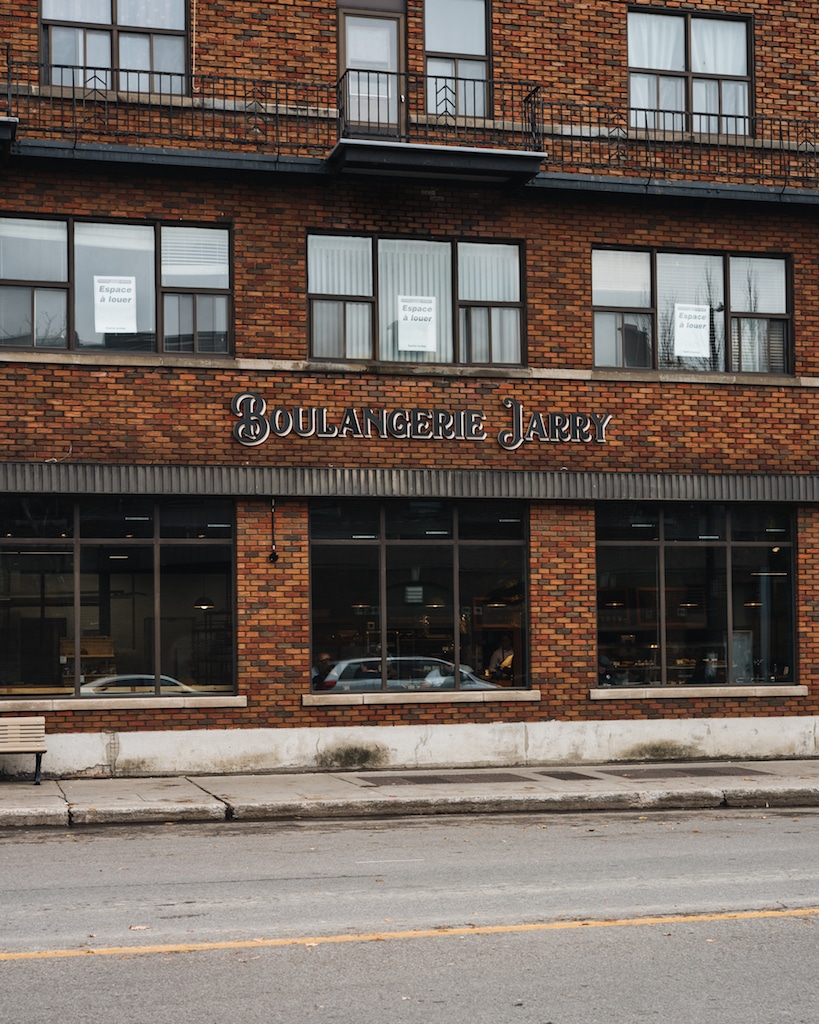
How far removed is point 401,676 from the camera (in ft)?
58.1

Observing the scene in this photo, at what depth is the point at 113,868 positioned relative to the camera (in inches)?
422

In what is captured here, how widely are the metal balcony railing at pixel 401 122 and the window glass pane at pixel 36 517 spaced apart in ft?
14.3

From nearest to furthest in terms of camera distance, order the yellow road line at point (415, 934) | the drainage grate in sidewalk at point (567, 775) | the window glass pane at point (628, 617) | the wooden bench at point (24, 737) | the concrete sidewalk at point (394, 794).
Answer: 1. the yellow road line at point (415, 934)
2. the concrete sidewalk at point (394, 794)
3. the wooden bench at point (24, 737)
4. the drainage grate in sidewalk at point (567, 775)
5. the window glass pane at point (628, 617)

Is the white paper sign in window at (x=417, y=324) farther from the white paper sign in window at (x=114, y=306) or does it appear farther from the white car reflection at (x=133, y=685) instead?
the white car reflection at (x=133, y=685)

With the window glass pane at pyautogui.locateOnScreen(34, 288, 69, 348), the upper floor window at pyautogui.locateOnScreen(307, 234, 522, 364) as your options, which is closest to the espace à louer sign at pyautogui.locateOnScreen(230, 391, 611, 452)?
the upper floor window at pyautogui.locateOnScreen(307, 234, 522, 364)

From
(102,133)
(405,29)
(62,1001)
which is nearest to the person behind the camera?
(62,1001)

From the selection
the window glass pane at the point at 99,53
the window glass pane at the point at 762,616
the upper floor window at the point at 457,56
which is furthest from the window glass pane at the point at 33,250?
the window glass pane at the point at 762,616

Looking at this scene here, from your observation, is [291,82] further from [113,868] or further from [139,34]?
[113,868]

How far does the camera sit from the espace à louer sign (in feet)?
56.2

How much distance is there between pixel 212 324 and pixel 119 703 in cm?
479

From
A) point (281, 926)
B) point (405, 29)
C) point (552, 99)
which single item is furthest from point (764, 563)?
point (281, 926)

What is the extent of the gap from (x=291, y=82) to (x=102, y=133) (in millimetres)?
2480

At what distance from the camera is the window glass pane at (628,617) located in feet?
60.4

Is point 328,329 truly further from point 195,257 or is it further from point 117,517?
point 117,517
